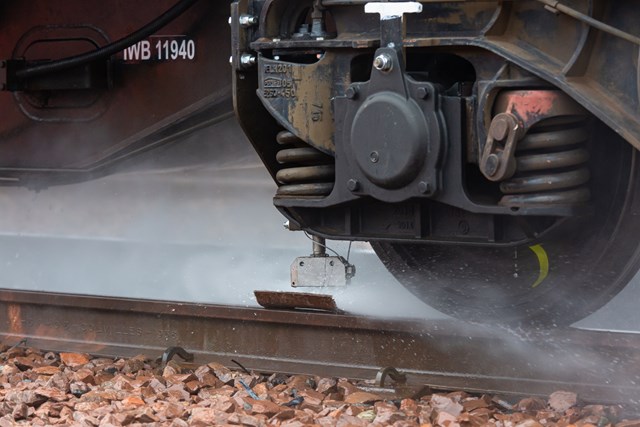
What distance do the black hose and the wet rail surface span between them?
3.76 ft

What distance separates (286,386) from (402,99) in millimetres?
1187

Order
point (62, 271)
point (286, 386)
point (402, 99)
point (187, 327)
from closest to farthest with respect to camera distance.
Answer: point (402, 99) → point (286, 386) → point (187, 327) → point (62, 271)

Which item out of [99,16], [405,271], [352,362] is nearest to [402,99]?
[405,271]

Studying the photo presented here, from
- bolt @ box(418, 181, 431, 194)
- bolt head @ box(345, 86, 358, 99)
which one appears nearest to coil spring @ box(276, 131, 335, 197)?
bolt head @ box(345, 86, 358, 99)

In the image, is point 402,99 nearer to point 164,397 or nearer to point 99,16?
point 164,397

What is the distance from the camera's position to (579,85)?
325 centimetres

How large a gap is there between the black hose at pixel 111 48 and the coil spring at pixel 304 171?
1483 mm

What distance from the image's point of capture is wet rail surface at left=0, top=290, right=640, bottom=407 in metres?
3.81

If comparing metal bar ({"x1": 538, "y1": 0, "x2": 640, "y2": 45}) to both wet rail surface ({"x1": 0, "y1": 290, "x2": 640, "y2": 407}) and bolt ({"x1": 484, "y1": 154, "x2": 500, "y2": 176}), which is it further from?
wet rail surface ({"x1": 0, "y1": 290, "x2": 640, "y2": 407})

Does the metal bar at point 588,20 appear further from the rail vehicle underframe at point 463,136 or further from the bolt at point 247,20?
the bolt at point 247,20

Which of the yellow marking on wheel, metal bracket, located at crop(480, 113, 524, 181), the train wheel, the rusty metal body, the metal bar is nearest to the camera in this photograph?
the metal bar

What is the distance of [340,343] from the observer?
14.1ft

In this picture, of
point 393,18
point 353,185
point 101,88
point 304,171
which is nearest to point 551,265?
point 353,185

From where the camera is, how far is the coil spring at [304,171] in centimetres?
388
